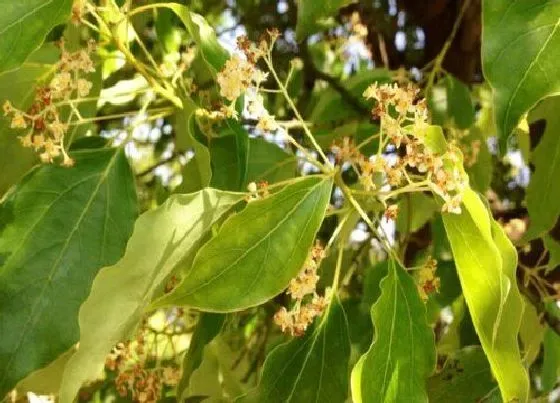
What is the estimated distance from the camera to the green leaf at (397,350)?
496mm

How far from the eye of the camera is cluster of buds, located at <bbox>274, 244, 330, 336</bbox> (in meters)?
0.53

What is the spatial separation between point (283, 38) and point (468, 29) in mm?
199

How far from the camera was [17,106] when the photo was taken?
2.12 feet

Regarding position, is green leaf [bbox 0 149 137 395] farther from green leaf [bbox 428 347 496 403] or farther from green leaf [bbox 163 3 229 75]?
green leaf [bbox 428 347 496 403]

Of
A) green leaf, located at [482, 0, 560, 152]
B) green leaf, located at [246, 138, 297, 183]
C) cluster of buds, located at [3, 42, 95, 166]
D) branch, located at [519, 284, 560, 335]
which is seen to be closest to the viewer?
green leaf, located at [482, 0, 560, 152]

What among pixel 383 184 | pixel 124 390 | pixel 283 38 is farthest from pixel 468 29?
pixel 124 390

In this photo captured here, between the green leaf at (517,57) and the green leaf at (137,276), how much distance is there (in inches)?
6.3

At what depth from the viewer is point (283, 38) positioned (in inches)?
40.3

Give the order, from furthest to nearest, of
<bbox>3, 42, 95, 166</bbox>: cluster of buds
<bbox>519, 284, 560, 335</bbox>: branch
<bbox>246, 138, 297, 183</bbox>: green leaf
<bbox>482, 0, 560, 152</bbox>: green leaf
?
<bbox>519, 284, 560, 335</bbox>: branch → <bbox>246, 138, 297, 183</bbox>: green leaf → <bbox>3, 42, 95, 166</bbox>: cluster of buds → <bbox>482, 0, 560, 152</bbox>: green leaf

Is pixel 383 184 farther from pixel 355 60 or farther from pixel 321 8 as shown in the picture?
pixel 355 60

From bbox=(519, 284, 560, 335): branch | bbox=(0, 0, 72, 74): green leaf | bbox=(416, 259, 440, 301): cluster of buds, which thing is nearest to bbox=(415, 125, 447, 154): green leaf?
bbox=(416, 259, 440, 301): cluster of buds

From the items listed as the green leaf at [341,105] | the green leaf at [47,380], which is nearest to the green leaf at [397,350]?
the green leaf at [47,380]

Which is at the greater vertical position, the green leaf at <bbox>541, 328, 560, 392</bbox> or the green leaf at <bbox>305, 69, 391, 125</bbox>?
the green leaf at <bbox>305, 69, 391, 125</bbox>

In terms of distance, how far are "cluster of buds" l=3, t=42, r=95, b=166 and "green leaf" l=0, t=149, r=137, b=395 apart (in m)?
0.02
